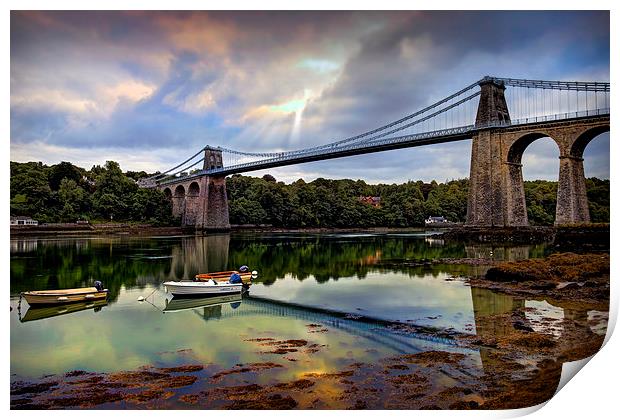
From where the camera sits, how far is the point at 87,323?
6.27 meters

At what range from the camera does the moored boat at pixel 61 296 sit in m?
6.97

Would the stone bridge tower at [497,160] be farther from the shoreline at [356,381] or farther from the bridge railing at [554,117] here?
the shoreline at [356,381]

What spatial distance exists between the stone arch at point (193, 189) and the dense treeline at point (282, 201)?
1942 millimetres

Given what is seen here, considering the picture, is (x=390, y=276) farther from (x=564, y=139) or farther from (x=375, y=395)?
(x=564, y=139)

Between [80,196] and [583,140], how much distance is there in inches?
654

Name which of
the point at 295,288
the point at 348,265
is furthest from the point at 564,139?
the point at 295,288

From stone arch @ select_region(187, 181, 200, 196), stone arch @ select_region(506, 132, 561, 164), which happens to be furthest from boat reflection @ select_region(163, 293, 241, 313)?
stone arch @ select_region(187, 181, 200, 196)

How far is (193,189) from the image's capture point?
105 ft

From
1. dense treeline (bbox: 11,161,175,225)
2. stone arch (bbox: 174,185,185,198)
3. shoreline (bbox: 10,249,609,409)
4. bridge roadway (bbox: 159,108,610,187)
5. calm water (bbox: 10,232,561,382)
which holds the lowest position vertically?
shoreline (bbox: 10,249,609,409)

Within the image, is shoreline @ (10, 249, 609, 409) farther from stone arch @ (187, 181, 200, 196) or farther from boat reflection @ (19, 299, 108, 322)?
stone arch @ (187, 181, 200, 196)

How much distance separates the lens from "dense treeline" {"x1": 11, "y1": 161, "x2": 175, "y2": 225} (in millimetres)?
10920

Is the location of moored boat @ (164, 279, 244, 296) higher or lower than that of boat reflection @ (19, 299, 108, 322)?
higher

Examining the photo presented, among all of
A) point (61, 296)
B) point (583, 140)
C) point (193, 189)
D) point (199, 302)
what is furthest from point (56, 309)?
point (193, 189)

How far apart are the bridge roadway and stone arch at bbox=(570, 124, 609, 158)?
418 millimetres
